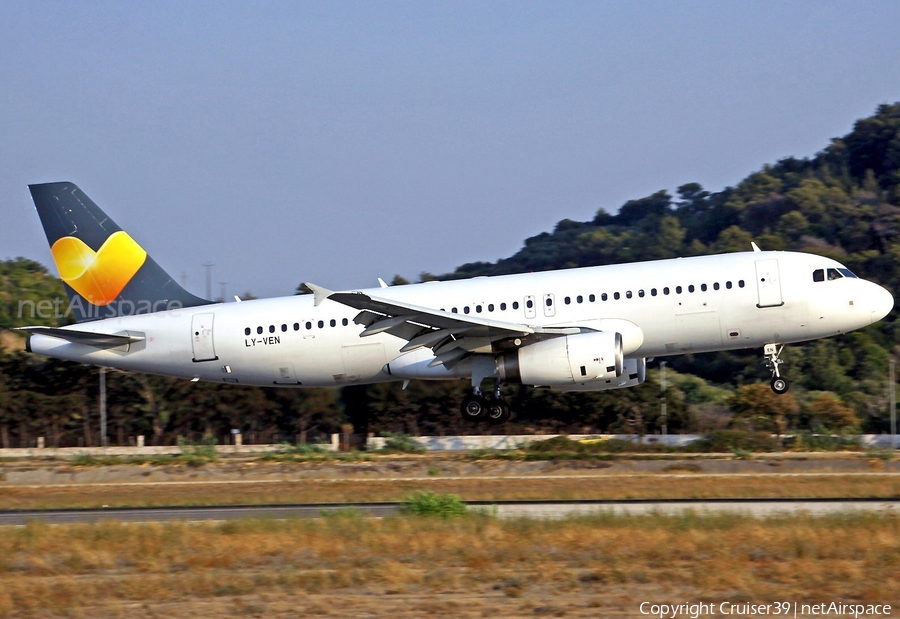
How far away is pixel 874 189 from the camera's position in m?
117

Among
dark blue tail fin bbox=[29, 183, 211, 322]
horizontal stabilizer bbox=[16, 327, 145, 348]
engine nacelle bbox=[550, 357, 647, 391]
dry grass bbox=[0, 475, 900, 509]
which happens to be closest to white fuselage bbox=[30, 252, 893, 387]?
horizontal stabilizer bbox=[16, 327, 145, 348]

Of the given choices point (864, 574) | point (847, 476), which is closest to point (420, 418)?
point (847, 476)

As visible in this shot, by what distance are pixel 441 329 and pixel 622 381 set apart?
16.8 ft

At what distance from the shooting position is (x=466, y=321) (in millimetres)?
24078

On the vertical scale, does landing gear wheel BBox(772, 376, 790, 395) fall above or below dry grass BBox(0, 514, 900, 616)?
above

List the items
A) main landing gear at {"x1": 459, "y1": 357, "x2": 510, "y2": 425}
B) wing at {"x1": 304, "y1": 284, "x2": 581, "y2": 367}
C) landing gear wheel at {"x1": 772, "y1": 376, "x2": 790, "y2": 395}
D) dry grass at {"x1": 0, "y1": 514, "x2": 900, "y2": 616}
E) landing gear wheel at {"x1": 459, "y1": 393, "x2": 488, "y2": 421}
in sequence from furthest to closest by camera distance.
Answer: landing gear wheel at {"x1": 459, "y1": 393, "x2": 488, "y2": 421}, main landing gear at {"x1": 459, "y1": 357, "x2": 510, "y2": 425}, landing gear wheel at {"x1": 772, "y1": 376, "x2": 790, "y2": 395}, wing at {"x1": 304, "y1": 284, "x2": 581, "y2": 367}, dry grass at {"x1": 0, "y1": 514, "x2": 900, "y2": 616}

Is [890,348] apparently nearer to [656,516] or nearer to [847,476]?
[847,476]

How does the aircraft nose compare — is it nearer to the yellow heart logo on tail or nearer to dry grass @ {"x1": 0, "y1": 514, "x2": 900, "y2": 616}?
dry grass @ {"x1": 0, "y1": 514, "x2": 900, "y2": 616}

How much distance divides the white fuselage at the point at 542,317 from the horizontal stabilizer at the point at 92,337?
0.78ft

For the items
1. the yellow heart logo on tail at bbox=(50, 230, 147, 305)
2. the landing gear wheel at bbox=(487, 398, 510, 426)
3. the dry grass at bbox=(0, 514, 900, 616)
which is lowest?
the dry grass at bbox=(0, 514, 900, 616)

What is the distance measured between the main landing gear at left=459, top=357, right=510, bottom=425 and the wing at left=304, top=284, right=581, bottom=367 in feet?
1.63

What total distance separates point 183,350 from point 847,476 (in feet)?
59.0

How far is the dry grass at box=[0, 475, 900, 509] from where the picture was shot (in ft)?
72.3

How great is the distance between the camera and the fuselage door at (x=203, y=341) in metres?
27.8
